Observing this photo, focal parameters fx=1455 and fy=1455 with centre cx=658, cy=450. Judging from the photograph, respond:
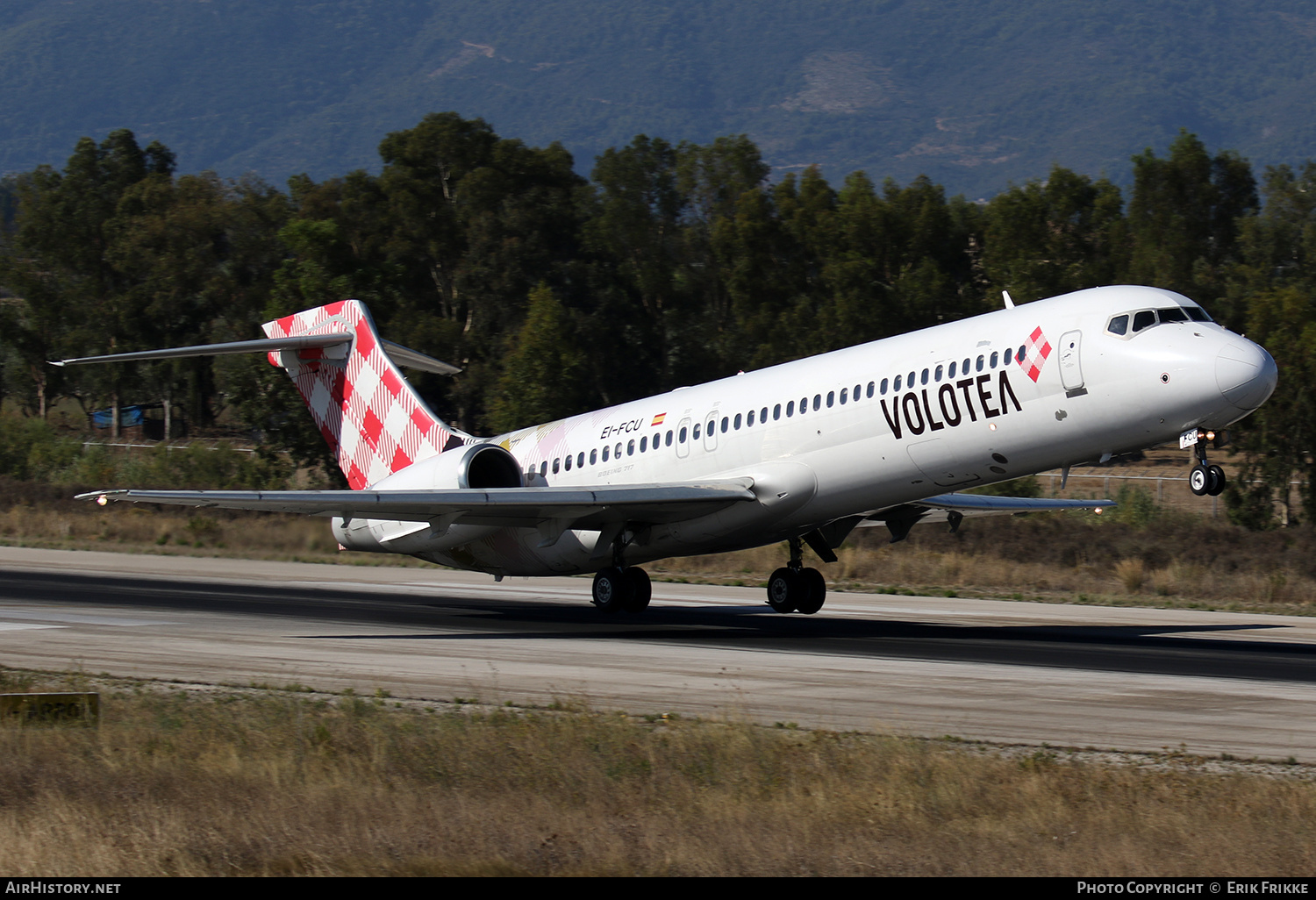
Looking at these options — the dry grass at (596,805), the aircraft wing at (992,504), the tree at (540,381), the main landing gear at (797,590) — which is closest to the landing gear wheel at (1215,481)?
the aircraft wing at (992,504)

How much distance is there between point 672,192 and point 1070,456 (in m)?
61.9

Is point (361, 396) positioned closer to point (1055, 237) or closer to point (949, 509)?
point (949, 509)

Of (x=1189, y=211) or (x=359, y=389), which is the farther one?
(x=1189, y=211)

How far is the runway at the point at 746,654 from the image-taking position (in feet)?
47.4

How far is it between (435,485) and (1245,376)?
1410cm

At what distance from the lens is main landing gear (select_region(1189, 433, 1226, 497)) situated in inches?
724

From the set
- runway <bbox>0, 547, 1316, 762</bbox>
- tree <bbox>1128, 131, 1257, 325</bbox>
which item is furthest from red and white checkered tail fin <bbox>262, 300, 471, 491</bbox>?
tree <bbox>1128, 131, 1257, 325</bbox>

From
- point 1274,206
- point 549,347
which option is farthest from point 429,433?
point 1274,206

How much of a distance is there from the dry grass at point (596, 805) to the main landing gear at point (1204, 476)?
7.64 metres

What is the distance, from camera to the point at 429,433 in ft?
95.4

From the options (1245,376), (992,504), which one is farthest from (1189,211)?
(1245,376)

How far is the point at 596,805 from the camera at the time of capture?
10.1 meters

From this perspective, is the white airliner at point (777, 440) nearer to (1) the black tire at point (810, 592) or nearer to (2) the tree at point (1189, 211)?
(1) the black tire at point (810, 592)
